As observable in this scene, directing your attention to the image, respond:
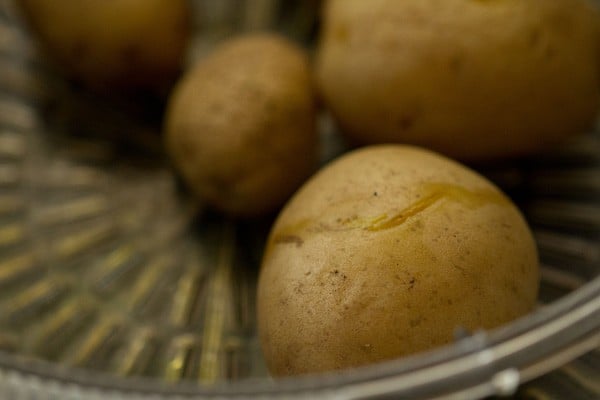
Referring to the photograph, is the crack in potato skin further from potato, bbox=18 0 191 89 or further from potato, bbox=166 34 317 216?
potato, bbox=18 0 191 89

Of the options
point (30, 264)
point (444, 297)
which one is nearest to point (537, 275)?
point (444, 297)

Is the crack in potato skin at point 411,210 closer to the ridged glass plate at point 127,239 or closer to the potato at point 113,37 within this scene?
the ridged glass plate at point 127,239

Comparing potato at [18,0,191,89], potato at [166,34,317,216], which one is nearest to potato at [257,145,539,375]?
potato at [166,34,317,216]

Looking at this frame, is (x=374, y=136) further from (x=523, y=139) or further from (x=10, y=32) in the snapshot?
(x=10, y=32)

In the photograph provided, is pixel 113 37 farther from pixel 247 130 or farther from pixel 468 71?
pixel 468 71

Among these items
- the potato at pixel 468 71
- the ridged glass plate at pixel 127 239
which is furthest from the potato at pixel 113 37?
the potato at pixel 468 71

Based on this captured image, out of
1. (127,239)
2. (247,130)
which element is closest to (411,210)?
(247,130)

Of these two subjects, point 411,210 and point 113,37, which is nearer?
point 411,210
